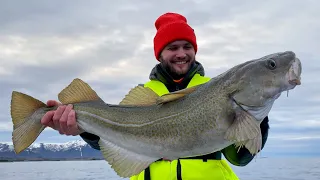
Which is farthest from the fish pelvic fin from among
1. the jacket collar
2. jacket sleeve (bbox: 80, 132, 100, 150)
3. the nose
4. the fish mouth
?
the fish mouth

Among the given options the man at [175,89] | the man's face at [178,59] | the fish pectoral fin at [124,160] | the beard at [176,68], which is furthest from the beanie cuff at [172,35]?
the fish pectoral fin at [124,160]

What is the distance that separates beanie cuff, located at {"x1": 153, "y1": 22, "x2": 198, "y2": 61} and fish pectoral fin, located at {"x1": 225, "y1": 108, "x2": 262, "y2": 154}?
277 centimetres

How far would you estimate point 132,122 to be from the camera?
5.33 meters

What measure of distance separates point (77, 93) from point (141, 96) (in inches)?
43.5

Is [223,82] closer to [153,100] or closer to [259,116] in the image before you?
[259,116]

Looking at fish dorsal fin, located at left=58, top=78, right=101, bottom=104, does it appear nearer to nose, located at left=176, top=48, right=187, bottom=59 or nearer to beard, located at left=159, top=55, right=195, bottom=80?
beard, located at left=159, top=55, right=195, bottom=80

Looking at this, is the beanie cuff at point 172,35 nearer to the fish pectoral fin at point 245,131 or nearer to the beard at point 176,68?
the beard at point 176,68

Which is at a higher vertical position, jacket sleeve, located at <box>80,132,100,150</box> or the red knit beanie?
the red knit beanie

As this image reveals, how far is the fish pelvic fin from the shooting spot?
226 inches

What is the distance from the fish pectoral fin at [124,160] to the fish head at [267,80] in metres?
1.54

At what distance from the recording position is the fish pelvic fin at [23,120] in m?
5.73

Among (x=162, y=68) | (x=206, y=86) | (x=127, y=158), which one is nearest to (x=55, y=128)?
(x=127, y=158)

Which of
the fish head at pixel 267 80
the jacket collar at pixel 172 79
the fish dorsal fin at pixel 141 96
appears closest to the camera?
the fish head at pixel 267 80

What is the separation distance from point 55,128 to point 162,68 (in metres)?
2.13
